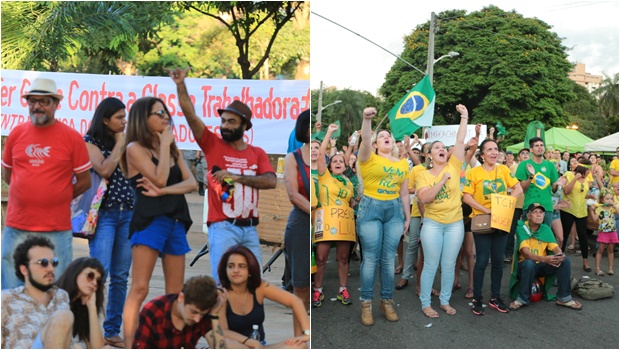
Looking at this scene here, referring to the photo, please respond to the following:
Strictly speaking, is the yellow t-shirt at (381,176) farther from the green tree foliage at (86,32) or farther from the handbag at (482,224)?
the green tree foliage at (86,32)

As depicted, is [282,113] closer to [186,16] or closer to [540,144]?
[186,16]

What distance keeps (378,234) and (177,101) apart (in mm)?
1858

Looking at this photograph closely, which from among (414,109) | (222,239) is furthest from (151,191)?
(414,109)

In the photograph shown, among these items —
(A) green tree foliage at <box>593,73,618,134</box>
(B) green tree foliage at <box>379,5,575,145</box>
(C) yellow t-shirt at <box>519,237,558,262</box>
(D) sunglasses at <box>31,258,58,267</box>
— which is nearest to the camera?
(D) sunglasses at <box>31,258,58,267</box>

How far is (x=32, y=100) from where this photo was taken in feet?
13.7

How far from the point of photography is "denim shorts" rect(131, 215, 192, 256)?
421cm

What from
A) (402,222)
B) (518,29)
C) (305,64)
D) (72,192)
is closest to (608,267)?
(402,222)

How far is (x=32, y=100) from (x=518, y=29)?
22.9 m

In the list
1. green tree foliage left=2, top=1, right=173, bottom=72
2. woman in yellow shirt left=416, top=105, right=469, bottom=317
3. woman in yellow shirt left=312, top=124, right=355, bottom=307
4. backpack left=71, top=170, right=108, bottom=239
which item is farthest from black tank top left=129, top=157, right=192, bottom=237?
woman in yellow shirt left=416, top=105, right=469, bottom=317

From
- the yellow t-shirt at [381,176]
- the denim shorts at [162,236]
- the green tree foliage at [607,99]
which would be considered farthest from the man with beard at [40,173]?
the green tree foliage at [607,99]

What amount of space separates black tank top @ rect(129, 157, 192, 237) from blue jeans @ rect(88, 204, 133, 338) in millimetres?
74

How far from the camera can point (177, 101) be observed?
14.1ft

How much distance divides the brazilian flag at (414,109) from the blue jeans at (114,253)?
249 cm

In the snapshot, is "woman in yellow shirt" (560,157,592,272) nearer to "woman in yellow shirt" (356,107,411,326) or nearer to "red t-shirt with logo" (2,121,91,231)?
"woman in yellow shirt" (356,107,411,326)
